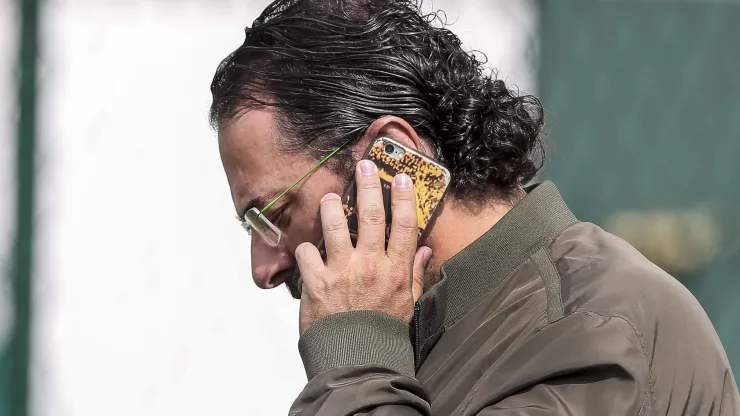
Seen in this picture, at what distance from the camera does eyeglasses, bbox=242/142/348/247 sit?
163 cm

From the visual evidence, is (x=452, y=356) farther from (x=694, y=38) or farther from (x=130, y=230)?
(x=694, y=38)

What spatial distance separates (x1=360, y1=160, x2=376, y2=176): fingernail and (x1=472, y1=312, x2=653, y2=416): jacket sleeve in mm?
418

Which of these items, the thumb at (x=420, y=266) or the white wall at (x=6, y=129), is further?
the white wall at (x=6, y=129)

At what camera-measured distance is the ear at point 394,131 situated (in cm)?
160

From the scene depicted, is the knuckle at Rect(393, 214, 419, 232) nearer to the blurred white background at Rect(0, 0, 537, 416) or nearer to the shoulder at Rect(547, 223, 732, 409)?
the shoulder at Rect(547, 223, 732, 409)

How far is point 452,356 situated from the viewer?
1.44m

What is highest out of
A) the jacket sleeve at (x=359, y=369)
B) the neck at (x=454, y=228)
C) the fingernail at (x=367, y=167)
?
the fingernail at (x=367, y=167)

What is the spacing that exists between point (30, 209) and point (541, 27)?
1.66 meters

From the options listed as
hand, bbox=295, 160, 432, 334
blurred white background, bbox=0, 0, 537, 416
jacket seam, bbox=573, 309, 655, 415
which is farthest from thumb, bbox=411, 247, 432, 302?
blurred white background, bbox=0, 0, 537, 416

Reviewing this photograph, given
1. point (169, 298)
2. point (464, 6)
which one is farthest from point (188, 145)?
point (464, 6)

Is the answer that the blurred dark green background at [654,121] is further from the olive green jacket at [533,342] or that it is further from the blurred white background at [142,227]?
the olive green jacket at [533,342]

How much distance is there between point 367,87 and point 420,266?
32cm

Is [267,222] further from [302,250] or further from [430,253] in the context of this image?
[430,253]

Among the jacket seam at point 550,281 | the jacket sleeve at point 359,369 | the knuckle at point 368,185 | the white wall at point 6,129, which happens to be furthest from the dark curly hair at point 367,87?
the white wall at point 6,129
